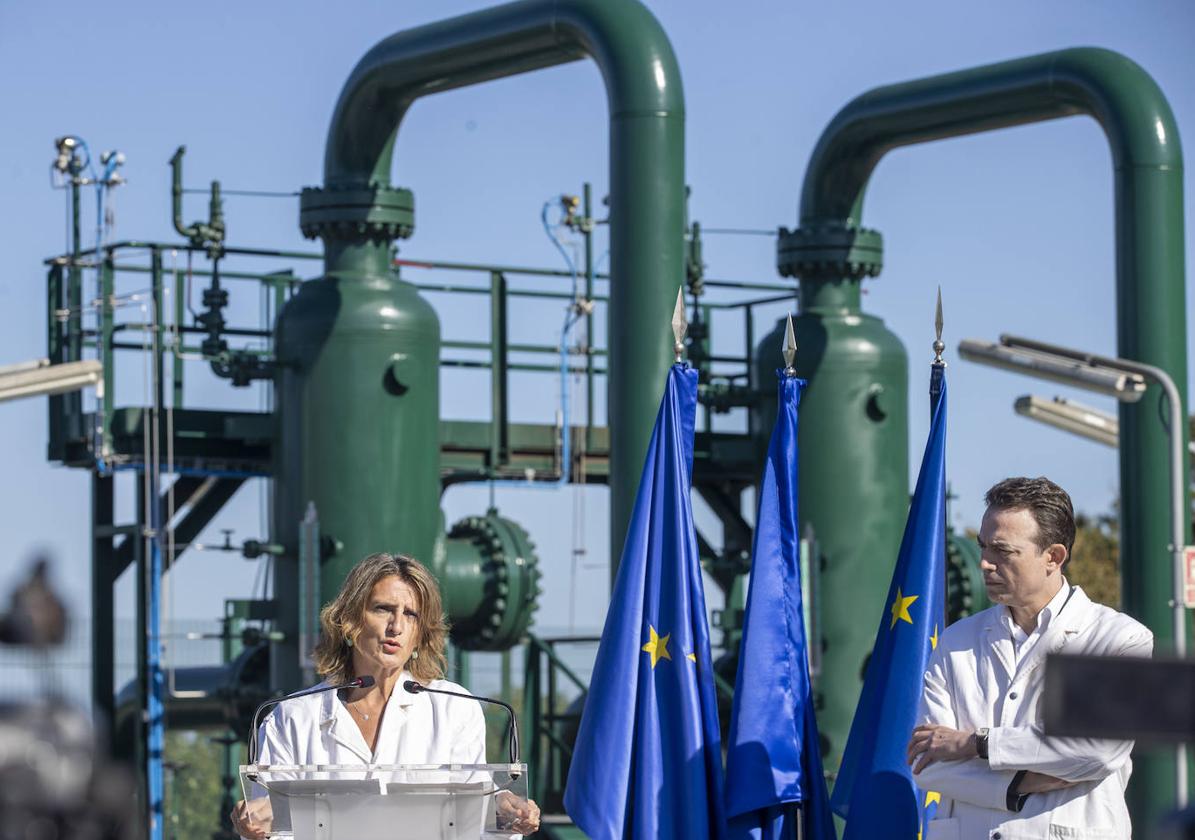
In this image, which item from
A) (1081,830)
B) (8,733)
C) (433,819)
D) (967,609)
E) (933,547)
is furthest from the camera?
(967,609)

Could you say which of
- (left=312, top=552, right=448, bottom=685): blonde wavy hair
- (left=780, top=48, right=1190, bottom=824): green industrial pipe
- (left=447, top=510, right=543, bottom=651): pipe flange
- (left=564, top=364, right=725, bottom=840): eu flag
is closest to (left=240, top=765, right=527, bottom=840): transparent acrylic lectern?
(left=312, top=552, right=448, bottom=685): blonde wavy hair

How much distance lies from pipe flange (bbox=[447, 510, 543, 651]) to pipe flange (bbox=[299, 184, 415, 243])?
2.39 m

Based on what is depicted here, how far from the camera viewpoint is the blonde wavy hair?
5.04m

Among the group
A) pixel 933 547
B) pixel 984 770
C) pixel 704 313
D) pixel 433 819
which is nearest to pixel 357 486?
pixel 704 313

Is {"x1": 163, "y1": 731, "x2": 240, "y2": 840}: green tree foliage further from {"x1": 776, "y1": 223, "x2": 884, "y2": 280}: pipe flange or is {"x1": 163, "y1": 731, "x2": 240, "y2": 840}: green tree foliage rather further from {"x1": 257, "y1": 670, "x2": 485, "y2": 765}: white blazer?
{"x1": 257, "y1": 670, "x2": 485, "y2": 765}: white blazer

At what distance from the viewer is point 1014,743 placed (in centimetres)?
509

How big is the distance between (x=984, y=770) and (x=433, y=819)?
1825 mm

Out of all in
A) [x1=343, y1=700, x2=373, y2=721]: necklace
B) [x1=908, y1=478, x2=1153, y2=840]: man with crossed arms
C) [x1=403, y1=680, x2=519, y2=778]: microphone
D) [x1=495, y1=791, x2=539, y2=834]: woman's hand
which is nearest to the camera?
[x1=495, y1=791, x2=539, y2=834]: woman's hand

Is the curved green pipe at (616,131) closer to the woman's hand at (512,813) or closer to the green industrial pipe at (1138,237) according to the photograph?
the green industrial pipe at (1138,237)

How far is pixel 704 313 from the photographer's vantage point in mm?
16625

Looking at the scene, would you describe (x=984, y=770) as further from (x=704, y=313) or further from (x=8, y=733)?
(x=704, y=313)

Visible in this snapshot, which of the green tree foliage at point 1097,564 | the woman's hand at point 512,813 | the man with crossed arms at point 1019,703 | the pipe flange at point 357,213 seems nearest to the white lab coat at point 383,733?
the woman's hand at point 512,813

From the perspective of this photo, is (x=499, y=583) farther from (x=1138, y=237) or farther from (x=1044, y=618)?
(x=1044, y=618)

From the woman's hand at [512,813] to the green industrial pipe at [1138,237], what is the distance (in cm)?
799
